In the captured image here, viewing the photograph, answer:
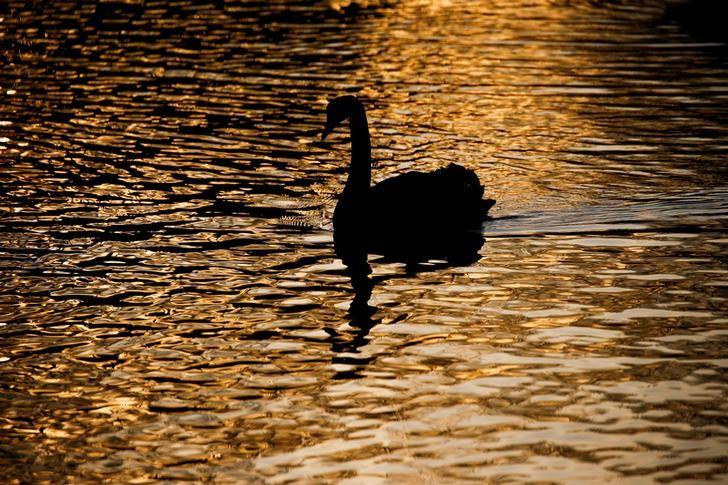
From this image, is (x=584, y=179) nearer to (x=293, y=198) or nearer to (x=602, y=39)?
(x=293, y=198)

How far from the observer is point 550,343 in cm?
1140

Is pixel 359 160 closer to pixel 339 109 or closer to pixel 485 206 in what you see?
pixel 339 109

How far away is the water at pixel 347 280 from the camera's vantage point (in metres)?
9.34

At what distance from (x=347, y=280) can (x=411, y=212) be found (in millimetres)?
2233

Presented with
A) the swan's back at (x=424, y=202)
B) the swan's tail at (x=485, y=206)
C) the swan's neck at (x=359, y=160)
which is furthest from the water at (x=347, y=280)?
the swan's neck at (x=359, y=160)

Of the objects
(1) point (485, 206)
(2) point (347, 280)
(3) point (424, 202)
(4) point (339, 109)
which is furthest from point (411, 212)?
(2) point (347, 280)

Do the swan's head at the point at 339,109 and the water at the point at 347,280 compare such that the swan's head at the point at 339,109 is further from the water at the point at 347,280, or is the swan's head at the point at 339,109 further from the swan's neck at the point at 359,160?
the water at the point at 347,280

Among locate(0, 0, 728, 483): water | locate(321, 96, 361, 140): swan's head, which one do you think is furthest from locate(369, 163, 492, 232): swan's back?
locate(321, 96, 361, 140): swan's head

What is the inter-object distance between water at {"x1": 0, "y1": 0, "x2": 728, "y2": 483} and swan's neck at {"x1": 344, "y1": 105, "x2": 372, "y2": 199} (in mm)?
676

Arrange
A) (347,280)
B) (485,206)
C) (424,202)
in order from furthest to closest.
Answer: (485,206) < (424,202) < (347,280)

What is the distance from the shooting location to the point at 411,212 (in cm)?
1581

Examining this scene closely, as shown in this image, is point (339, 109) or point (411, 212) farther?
point (339, 109)

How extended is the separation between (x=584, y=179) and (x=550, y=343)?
7.14m

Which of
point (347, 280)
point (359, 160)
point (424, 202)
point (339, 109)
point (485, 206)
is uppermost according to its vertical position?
Result: point (339, 109)
